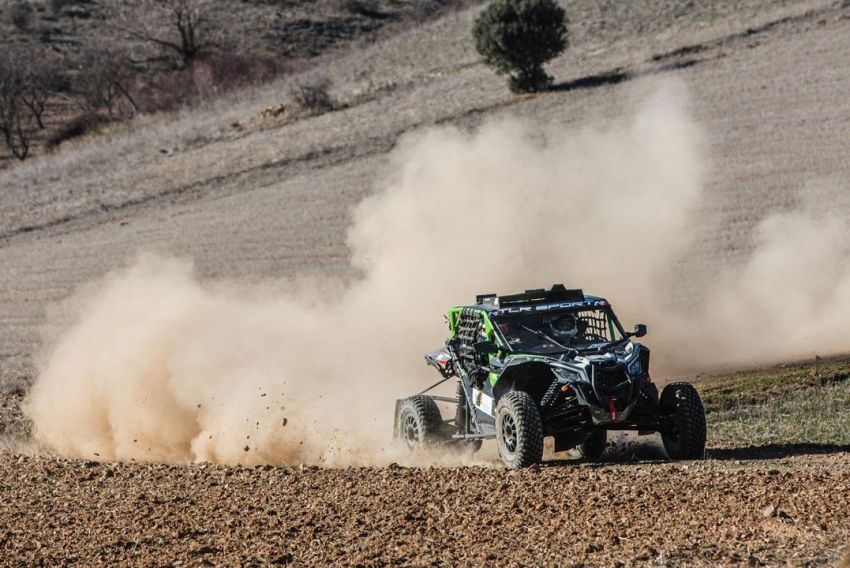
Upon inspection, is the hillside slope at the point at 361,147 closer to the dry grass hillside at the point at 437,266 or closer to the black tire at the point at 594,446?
the dry grass hillside at the point at 437,266

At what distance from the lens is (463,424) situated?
15.4 meters

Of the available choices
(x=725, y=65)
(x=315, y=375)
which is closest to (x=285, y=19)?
(x=725, y=65)

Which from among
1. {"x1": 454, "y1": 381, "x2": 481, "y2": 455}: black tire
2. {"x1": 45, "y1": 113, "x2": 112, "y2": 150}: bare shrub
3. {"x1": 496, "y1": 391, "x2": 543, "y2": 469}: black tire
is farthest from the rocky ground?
{"x1": 45, "y1": 113, "x2": 112, "y2": 150}: bare shrub

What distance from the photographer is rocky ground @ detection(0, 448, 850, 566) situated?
9.51m

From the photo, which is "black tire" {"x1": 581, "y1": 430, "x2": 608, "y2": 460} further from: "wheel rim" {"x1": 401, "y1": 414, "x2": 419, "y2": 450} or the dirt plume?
the dirt plume

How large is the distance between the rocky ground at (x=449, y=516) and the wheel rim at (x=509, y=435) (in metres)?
0.55

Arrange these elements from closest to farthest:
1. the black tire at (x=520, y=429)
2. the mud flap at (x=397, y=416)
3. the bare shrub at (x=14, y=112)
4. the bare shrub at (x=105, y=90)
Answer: the black tire at (x=520, y=429), the mud flap at (x=397, y=416), the bare shrub at (x=14, y=112), the bare shrub at (x=105, y=90)

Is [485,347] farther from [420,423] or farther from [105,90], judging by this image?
[105,90]

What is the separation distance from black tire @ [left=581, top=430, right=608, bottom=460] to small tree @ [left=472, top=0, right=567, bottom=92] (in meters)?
35.2

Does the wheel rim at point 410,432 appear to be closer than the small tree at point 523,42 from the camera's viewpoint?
Yes

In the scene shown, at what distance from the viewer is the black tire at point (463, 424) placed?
15391mm

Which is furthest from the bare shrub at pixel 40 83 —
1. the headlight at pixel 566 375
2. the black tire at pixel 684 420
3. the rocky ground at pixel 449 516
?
the black tire at pixel 684 420

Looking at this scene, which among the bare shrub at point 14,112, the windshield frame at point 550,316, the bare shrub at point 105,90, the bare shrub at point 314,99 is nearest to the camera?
the windshield frame at point 550,316

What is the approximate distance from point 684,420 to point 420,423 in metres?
3.43
